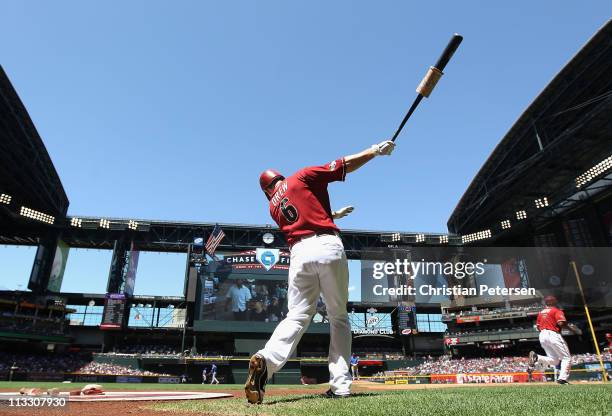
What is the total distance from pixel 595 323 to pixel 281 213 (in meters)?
39.5

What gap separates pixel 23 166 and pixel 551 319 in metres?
38.0

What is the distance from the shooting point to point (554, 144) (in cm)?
2809

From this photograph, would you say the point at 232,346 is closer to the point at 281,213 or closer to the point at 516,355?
the point at 516,355

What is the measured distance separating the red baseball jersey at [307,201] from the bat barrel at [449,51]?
1.43 metres

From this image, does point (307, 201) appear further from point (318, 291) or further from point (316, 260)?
point (318, 291)

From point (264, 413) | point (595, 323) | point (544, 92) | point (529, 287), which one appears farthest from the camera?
point (529, 287)

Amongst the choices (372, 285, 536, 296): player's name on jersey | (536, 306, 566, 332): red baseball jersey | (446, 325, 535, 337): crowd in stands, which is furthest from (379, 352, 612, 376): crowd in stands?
(536, 306, 566, 332): red baseball jersey

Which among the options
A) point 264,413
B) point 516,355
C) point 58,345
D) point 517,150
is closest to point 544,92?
point 517,150

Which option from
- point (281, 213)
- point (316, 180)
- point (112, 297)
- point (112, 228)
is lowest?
point (281, 213)

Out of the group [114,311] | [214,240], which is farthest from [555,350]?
[114,311]

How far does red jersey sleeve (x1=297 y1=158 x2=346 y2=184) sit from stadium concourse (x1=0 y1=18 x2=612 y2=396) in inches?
984

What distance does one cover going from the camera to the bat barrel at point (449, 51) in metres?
3.92

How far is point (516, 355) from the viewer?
39.9m

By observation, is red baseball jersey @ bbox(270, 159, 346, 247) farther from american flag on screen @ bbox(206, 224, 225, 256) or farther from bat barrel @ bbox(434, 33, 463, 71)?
american flag on screen @ bbox(206, 224, 225, 256)
